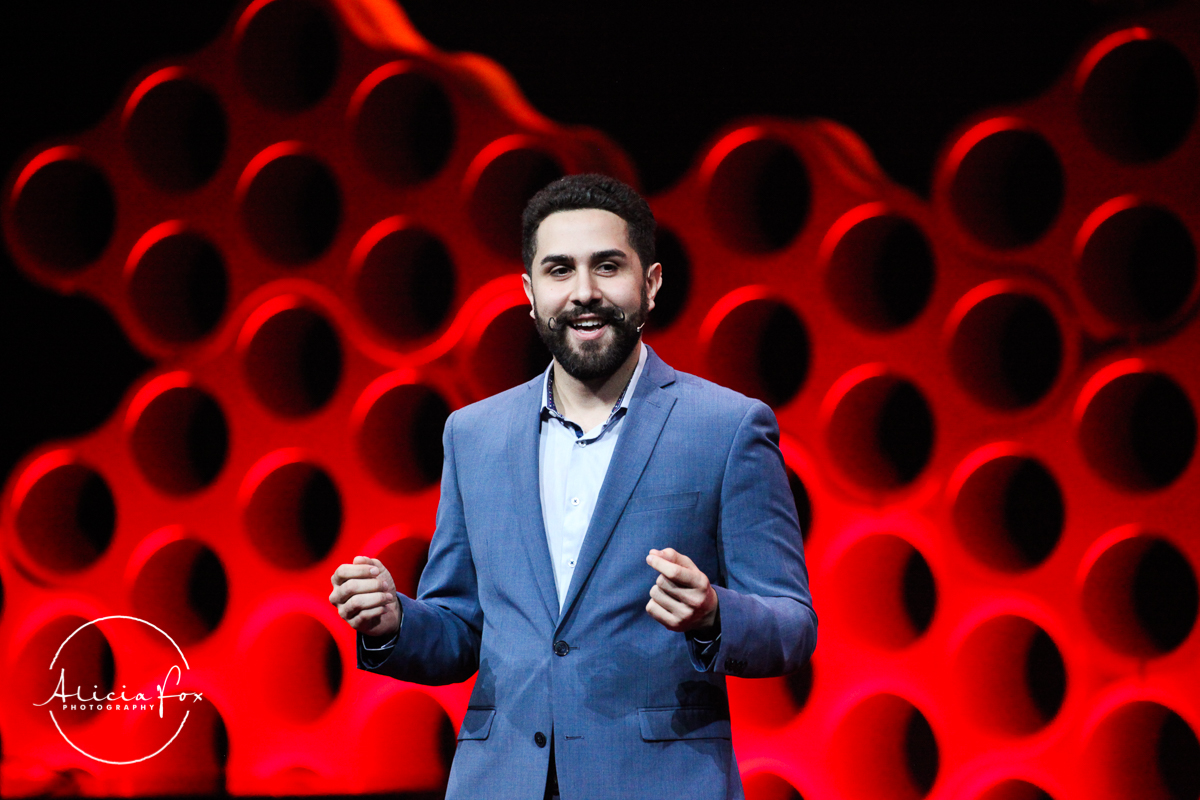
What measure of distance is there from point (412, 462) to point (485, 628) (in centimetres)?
114

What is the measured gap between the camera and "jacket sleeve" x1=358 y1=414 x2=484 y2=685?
1422 mm

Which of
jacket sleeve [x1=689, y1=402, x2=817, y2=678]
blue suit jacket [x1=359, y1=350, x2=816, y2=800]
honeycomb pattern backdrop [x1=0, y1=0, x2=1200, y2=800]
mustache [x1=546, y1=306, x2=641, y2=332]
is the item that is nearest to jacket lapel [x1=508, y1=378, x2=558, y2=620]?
blue suit jacket [x1=359, y1=350, x2=816, y2=800]

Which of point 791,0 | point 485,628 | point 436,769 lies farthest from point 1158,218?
point 436,769

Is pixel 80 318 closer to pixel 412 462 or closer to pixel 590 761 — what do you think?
pixel 412 462

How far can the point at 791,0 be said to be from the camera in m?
2.38

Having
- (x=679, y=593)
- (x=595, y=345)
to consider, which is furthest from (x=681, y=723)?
(x=595, y=345)

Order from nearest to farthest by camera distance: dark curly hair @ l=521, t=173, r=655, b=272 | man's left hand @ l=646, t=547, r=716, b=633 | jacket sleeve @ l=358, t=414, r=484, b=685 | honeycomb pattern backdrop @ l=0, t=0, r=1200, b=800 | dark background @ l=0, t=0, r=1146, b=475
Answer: man's left hand @ l=646, t=547, r=716, b=633, jacket sleeve @ l=358, t=414, r=484, b=685, dark curly hair @ l=521, t=173, r=655, b=272, honeycomb pattern backdrop @ l=0, t=0, r=1200, b=800, dark background @ l=0, t=0, r=1146, b=475

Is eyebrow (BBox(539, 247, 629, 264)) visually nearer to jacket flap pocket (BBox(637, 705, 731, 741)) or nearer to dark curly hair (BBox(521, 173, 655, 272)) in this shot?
dark curly hair (BBox(521, 173, 655, 272))

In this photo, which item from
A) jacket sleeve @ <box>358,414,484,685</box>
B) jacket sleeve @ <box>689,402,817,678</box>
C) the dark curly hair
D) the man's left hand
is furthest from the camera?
the dark curly hair

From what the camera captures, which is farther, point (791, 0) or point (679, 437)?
point (791, 0)

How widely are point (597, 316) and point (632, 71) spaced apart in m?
1.16

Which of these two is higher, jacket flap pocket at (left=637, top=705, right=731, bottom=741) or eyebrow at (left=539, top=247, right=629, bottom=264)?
eyebrow at (left=539, top=247, right=629, bottom=264)

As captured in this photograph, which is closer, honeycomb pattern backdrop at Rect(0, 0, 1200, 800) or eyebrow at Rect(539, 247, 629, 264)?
eyebrow at Rect(539, 247, 629, 264)

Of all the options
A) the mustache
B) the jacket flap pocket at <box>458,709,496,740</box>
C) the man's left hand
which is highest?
the mustache
